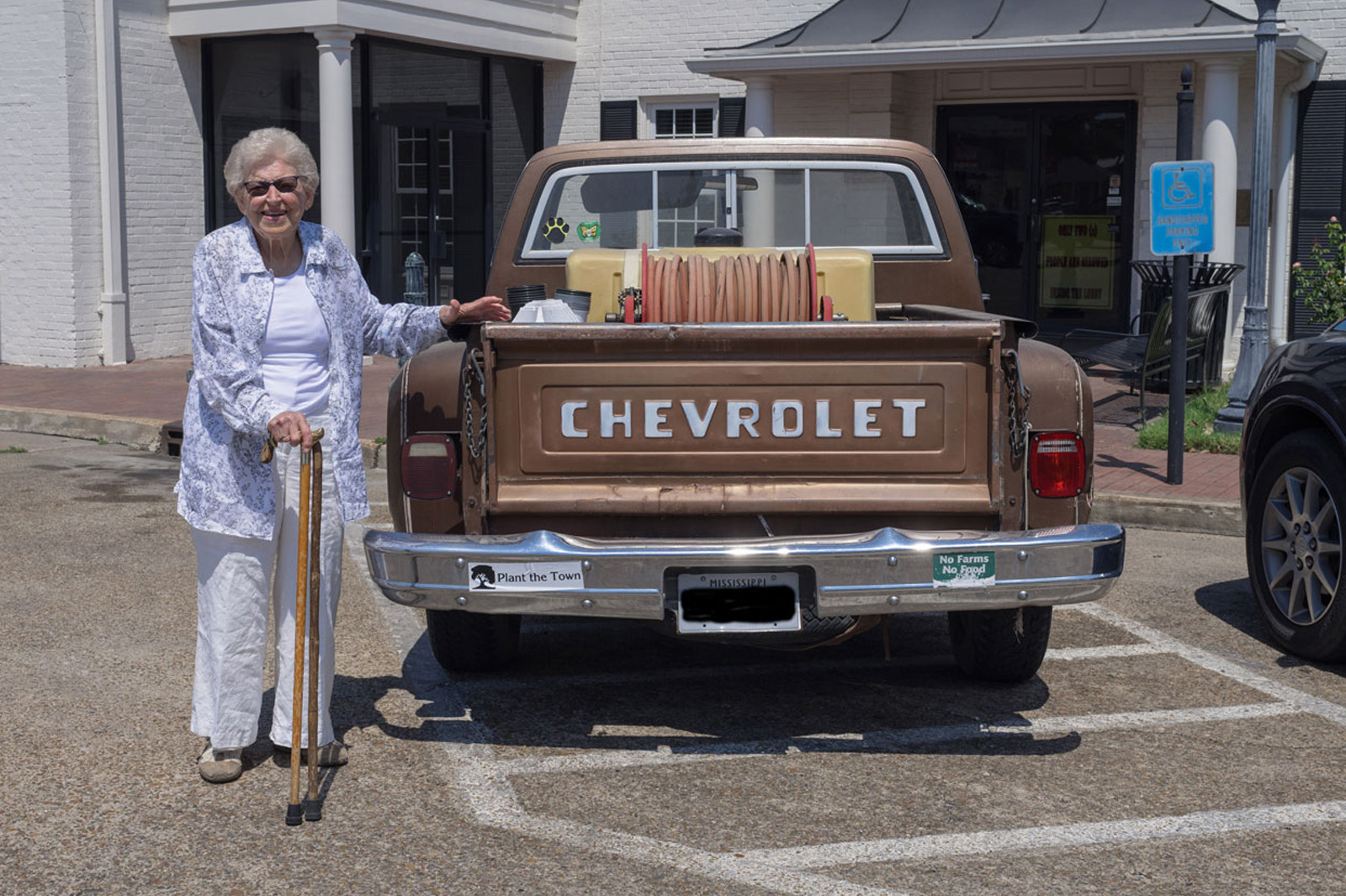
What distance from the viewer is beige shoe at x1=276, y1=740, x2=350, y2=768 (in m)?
4.51

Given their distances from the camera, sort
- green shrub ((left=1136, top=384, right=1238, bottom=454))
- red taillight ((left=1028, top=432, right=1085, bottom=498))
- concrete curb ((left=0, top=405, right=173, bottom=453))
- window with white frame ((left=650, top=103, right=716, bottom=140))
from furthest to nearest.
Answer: window with white frame ((left=650, top=103, right=716, bottom=140))
concrete curb ((left=0, top=405, right=173, bottom=453))
green shrub ((left=1136, top=384, right=1238, bottom=454))
red taillight ((left=1028, top=432, right=1085, bottom=498))

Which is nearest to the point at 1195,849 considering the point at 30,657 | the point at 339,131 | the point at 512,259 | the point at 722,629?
the point at 722,629

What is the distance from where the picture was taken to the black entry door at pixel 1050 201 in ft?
52.1

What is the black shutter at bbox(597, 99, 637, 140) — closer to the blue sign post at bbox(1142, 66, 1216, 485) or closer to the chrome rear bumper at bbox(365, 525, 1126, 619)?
the blue sign post at bbox(1142, 66, 1216, 485)

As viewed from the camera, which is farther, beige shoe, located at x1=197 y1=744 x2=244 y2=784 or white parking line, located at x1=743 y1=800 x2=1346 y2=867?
beige shoe, located at x1=197 y1=744 x2=244 y2=784

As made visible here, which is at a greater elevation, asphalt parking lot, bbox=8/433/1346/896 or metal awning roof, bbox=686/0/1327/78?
metal awning roof, bbox=686/0/1327/78

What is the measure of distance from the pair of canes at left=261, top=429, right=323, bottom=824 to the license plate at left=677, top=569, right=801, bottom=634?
0.97 m

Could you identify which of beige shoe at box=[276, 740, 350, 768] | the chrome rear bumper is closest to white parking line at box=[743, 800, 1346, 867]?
the chrome rear bumper

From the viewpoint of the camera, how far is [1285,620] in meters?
5.81

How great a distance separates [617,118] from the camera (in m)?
18.0

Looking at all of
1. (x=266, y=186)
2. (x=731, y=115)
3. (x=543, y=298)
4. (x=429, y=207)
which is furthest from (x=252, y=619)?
(x=731, y=115)

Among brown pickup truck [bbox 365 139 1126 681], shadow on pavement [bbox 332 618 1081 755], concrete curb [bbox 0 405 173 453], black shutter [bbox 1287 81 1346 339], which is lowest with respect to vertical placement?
shadow on pavement [bbox 332 618 1081 755]

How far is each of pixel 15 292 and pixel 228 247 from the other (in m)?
12.4

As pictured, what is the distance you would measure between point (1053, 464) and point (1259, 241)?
7.03m
